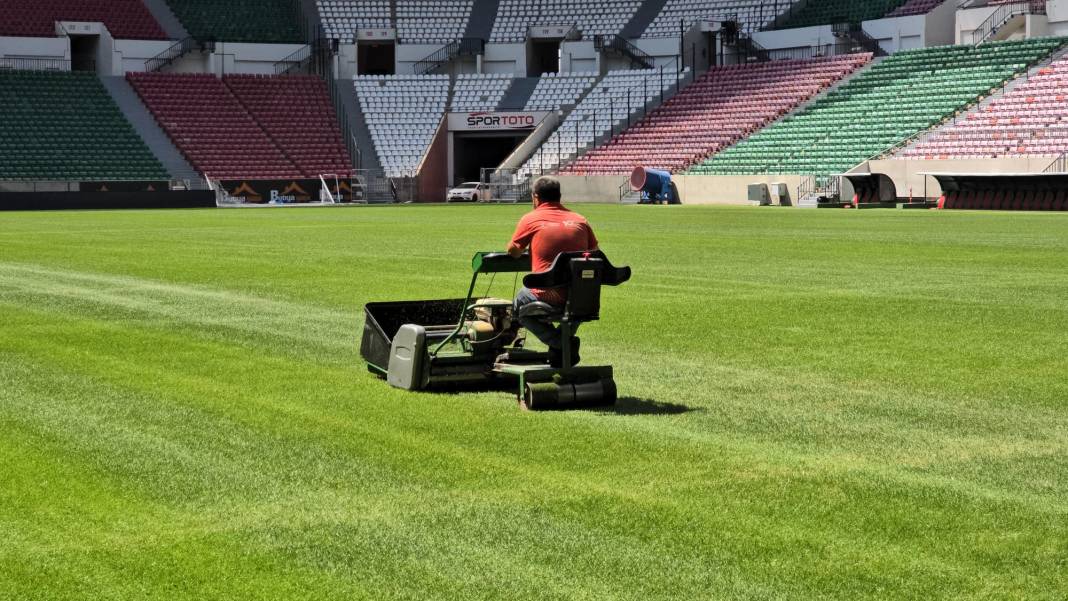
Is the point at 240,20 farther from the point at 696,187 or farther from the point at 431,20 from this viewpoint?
the point at 696,187

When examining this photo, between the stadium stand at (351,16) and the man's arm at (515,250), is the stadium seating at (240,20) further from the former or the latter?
the man's arm at (515,250)

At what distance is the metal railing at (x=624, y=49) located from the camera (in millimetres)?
76494

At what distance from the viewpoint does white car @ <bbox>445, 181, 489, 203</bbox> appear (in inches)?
2758

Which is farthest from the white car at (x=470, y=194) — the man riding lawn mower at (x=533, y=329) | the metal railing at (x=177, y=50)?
the man riding lawn mower at (x=533, y=329)

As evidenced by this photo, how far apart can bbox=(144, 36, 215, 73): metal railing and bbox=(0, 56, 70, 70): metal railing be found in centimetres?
443

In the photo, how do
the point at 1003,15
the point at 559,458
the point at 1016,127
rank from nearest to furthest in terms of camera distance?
the point at 559,458 < the point at 1016,127 < the point at 1003,15

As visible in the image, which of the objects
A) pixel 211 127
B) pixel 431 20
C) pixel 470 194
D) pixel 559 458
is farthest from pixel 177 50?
pixel 559 458

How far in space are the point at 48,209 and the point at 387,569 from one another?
5515 cm

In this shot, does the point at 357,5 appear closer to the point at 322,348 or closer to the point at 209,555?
the point at 322,348

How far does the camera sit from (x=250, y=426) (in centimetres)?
879

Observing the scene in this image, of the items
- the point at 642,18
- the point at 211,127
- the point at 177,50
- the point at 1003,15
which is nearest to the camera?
the point at 1003,15

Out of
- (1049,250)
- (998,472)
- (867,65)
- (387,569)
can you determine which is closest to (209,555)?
(387,569)

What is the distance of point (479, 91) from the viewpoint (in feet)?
253

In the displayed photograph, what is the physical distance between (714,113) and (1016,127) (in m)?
18.8
